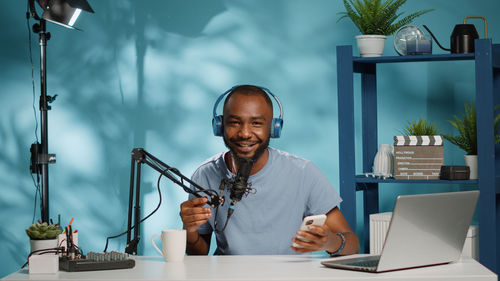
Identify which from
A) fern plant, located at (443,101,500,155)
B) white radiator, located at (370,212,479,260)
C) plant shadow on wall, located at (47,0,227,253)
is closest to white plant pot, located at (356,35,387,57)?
fern plant, located at (443,101,500,155)

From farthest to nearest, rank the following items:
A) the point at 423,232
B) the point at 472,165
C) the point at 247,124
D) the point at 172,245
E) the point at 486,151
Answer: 1. the point at 472,165
2. the point at 486,151
3. the point at 247,124
4. the point at 172,245
5. the point at 423,232

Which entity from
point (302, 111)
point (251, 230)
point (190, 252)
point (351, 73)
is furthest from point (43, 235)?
point (302, 111)

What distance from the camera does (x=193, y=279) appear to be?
192cm

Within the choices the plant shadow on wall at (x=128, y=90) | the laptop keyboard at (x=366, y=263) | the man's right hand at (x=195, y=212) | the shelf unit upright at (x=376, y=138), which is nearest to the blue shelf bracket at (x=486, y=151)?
the shelf unit upright at (x=376, y=138)

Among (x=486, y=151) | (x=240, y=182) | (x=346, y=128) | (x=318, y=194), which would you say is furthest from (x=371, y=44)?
(x=240, y=182)

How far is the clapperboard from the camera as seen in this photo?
3.47m

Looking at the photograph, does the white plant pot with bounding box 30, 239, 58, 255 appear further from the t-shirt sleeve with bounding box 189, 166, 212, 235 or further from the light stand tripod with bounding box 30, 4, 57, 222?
the light stand tripod with bounding box 30, 4, 57, 222

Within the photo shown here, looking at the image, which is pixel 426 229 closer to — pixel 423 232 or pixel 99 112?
pixel 423 232

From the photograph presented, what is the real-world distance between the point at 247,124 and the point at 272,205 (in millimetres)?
354

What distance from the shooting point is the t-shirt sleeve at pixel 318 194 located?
2.69 meters

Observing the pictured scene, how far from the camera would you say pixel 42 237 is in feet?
7.59

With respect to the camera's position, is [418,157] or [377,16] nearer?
[418,157]

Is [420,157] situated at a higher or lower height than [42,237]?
higher

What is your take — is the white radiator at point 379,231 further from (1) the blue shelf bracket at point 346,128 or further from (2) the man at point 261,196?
(2) the man at point 261,196
